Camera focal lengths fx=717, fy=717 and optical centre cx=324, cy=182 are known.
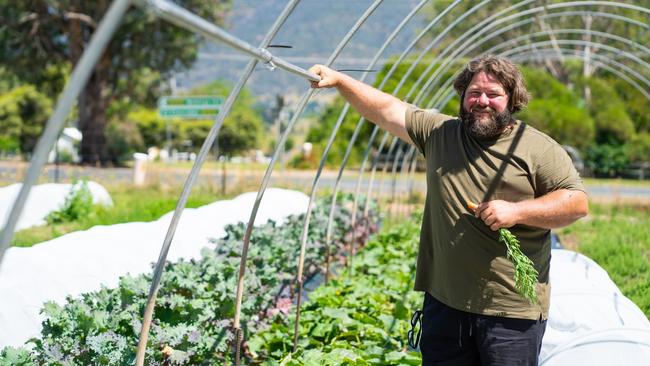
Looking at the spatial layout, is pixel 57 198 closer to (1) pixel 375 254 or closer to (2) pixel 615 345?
(1) pixel 375 254

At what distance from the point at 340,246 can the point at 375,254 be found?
0.35m

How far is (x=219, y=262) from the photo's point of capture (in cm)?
436

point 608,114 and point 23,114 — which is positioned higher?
point 608,114

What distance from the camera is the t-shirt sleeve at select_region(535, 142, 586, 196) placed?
98.7 inches

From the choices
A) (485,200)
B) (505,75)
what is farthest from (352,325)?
(505,75)

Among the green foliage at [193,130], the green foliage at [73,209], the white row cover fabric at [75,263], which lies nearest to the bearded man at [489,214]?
the white row cover fabric at [75,263]

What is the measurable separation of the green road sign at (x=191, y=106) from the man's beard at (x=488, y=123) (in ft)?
30.2

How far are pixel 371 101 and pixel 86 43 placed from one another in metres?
22.5

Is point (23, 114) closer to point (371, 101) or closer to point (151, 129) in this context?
point (151, 129)

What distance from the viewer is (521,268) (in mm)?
2369

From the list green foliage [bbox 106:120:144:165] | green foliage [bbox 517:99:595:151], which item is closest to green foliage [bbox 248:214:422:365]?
green foliage [bbox 517:99:595:151]

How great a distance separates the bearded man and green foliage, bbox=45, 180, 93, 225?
763 cm

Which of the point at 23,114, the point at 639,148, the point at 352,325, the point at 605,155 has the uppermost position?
the point at 23,114

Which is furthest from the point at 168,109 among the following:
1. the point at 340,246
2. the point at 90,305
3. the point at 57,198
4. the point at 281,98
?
the point at 90,305
